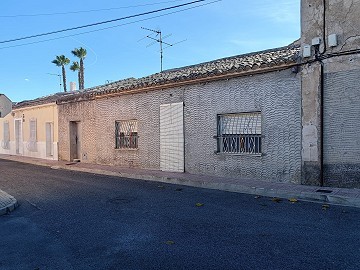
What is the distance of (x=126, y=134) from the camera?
14508 mm

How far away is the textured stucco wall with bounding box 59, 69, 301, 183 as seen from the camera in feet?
30.8

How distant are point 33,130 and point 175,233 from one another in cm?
1846

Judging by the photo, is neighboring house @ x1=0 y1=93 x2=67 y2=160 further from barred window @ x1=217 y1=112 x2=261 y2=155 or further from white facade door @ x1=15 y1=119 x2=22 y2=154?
barred window @ x1=217 y1=112 x2=261 y2=155

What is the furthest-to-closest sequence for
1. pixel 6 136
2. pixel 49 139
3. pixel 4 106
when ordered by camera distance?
pixel 6 136 → pixel 49 139 → pixel 4 106

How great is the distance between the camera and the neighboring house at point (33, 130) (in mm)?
19136

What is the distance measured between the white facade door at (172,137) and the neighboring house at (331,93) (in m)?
4.55

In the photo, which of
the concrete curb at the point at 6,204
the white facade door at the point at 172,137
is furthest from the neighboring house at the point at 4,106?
the white facade door at the point at 172,137

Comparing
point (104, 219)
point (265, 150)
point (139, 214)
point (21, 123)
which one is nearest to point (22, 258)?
point (104, 219)

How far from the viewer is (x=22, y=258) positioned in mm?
4344

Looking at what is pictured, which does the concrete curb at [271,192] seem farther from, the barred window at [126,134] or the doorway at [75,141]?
the doorway at [75,141]

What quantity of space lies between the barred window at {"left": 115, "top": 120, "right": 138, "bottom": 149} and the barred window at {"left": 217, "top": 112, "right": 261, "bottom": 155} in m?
4.48

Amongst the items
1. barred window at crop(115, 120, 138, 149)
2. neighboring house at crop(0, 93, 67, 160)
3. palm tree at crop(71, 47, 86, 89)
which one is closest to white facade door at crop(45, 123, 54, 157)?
neighboring house at crop(0, 93, 67, 160)

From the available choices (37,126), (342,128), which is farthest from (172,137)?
(37,126)

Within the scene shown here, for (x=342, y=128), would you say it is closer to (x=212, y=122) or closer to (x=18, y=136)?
(x=212, y=122)
